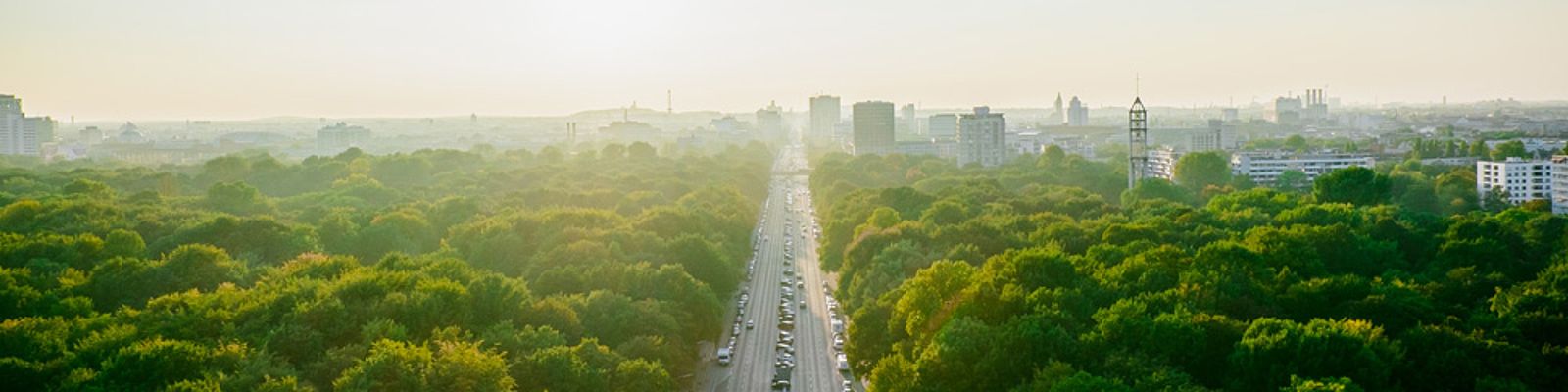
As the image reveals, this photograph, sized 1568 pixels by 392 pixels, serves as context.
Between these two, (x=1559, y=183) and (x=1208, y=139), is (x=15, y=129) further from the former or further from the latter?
(x=1559, y=183)

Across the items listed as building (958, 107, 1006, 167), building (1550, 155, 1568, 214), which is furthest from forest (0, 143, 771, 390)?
building (958, 107, 1006, 167)

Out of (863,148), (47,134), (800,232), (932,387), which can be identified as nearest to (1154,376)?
(932,387)

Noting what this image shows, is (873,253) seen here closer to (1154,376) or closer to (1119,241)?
(1119,241)

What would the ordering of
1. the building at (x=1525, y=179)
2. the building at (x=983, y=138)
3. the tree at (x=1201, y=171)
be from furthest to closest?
the building at (x=983, y=138) → the tree at (x=1201, y=171) → the building at (x=1525, y=179)

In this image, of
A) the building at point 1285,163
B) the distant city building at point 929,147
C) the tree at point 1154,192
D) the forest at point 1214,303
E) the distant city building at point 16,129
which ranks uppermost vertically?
the distant city building at point 16,129

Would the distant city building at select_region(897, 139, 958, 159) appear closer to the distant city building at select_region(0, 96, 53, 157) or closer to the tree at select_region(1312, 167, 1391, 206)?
the tree at select_region(1312, 167, 1391, 206)

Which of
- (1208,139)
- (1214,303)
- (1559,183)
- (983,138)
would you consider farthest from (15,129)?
(1559,183)

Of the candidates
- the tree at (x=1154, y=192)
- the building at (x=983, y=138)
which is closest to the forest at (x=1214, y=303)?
the tree at (x=1154, y=192)

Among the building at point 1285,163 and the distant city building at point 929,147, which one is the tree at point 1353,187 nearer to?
the building at point 1285,163
